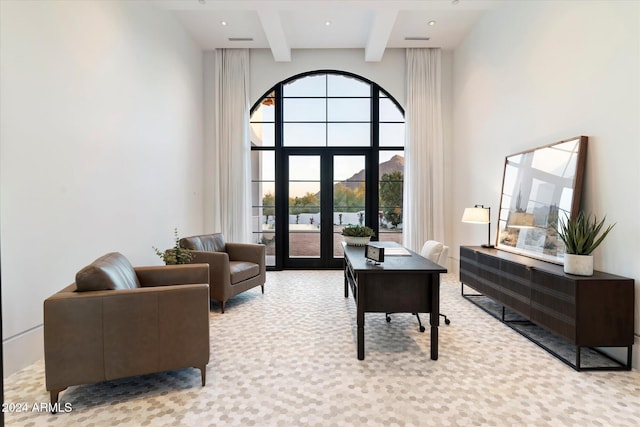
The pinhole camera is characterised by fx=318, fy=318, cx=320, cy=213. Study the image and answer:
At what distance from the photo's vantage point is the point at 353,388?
223cm

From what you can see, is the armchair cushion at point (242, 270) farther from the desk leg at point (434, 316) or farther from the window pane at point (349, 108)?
the window pane at point (349, 108)

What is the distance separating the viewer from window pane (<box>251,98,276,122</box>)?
5988 mm

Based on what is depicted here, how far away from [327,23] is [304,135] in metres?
1.89

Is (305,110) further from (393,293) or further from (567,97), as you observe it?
(393,293)

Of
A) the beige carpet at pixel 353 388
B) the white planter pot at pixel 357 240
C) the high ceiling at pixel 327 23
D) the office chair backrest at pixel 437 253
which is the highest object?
the high ceiling at pixel 327 23

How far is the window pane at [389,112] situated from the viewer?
5973 mm

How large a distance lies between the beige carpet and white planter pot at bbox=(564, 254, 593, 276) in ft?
2.48

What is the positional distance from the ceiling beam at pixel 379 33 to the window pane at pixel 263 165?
8.03 feet

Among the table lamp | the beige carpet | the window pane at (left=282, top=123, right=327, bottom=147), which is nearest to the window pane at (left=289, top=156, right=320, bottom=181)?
the window pane at (left=282, top=123, right=327, bottom=147)

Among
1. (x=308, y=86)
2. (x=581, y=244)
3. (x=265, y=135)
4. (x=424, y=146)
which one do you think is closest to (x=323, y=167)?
(x=265, y=135)

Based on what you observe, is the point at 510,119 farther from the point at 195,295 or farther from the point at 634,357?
the point at 195,295

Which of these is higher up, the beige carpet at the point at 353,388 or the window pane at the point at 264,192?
the window pane at the point at 264,192

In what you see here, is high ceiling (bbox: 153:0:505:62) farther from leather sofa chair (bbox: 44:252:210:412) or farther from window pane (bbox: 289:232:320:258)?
leather sofa chair (bbox: 44:252:210:412)

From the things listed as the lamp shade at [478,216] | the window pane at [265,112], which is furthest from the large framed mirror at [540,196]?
the window pane at [265,112]
